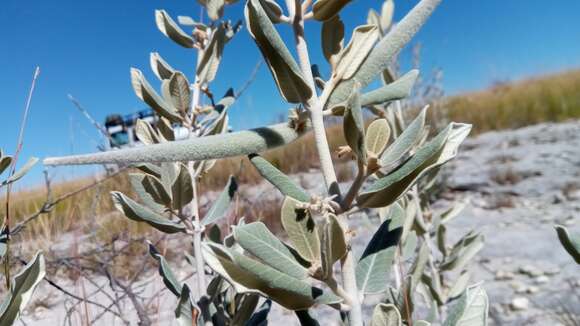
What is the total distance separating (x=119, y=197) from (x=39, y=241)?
2.03m

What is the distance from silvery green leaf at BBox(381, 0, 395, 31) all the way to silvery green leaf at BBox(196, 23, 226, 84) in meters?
0.47

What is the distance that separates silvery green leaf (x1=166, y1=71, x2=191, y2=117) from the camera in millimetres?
650

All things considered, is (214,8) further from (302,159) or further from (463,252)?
(302,159)

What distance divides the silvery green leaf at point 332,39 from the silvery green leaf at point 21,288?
1.12ft

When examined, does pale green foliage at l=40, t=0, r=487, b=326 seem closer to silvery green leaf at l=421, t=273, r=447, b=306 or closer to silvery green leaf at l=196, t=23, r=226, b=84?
silvery green leaf at l=196, t=23, r=226, b=84

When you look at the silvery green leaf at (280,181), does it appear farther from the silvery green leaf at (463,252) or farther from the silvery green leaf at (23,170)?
the silvery green leaf at (463,252)

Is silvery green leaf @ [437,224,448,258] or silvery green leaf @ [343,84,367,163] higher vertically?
silvery green leaf @ [343,84,367,163]

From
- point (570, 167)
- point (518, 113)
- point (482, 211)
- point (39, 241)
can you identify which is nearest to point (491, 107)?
point (518, 113)

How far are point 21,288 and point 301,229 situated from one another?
0.94 feet

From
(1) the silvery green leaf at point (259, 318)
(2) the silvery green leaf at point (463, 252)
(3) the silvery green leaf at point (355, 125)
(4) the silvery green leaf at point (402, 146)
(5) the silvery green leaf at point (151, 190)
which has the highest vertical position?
(5) the silvery green leaf at point (151, 190)

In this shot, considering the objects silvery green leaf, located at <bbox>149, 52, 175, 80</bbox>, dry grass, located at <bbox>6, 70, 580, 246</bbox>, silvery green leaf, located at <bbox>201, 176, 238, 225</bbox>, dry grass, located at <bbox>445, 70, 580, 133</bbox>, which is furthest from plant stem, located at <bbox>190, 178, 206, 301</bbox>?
dry grass, located at <bbox>445, 70, 580, 133</bbox>

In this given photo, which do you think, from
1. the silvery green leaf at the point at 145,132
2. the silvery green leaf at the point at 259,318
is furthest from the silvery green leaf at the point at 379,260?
the silvery green leaf at the point at 145,132

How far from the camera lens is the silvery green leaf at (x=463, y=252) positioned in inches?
39.0

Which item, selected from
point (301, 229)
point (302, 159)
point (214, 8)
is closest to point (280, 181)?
point (301, 229)
